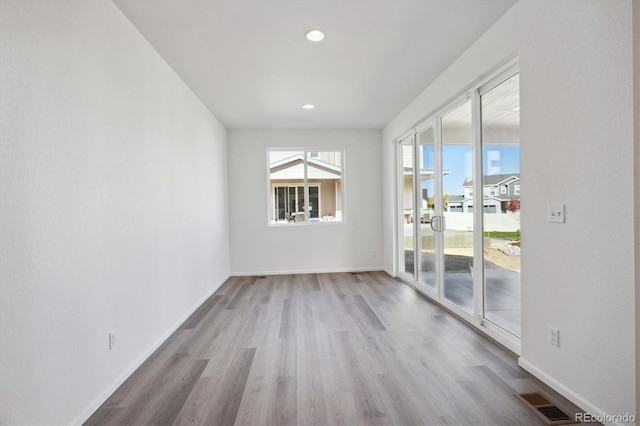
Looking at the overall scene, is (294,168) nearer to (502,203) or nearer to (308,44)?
(308,44)

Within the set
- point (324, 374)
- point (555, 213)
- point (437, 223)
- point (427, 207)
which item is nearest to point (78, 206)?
point (324, 374)

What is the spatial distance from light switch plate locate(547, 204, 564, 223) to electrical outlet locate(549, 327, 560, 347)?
0.70m

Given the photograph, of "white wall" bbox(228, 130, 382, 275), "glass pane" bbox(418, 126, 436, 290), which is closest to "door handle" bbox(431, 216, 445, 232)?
"glass pane" bbox(418, 126, 436, 290)

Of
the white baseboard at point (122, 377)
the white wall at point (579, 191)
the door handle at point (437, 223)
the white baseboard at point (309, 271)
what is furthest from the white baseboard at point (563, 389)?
the white baseboard at point (309, 271)

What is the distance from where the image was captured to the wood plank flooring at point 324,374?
6.06 feet

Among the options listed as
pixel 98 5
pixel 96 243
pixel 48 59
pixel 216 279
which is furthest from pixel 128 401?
pixel 216 279

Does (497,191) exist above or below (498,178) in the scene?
below

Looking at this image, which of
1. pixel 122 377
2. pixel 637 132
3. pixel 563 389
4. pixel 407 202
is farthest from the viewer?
pixel 407 202

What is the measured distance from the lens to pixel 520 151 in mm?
2328

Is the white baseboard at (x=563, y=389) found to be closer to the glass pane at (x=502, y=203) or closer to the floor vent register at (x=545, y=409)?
the floor vent register at (x=545, y=409)

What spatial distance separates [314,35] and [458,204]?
230 centimetres

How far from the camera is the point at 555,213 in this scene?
201 cm

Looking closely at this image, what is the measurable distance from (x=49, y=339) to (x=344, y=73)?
11.0 ft

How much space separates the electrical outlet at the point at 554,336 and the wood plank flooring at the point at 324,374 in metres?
0.32
